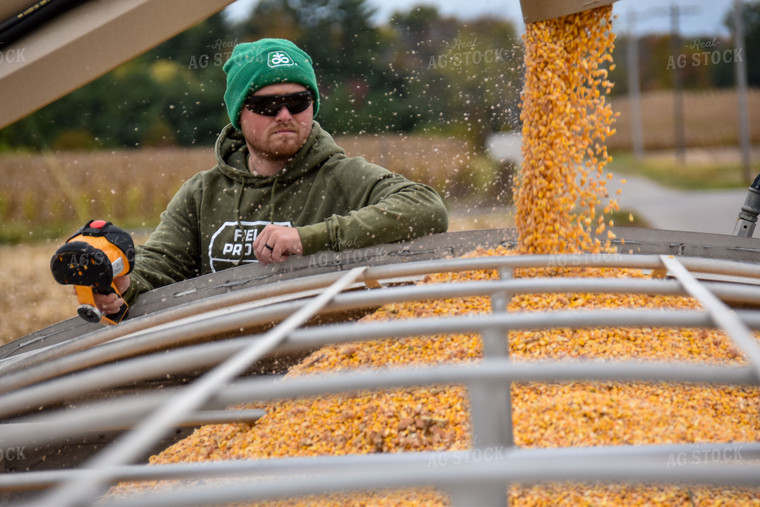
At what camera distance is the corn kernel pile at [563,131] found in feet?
5.63

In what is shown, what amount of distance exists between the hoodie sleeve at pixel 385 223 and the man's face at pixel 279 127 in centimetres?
31

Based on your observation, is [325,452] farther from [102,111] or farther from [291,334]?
[102,111]

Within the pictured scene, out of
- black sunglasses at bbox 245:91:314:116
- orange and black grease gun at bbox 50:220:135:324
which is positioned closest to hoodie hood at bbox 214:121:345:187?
black sunglasses at bbox 245:91:314:116

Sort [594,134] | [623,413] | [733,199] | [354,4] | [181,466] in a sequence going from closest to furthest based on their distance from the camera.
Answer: [181,466]
[623,413]
[594,134]
[354,4]
[733,199]

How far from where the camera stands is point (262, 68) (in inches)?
82.7

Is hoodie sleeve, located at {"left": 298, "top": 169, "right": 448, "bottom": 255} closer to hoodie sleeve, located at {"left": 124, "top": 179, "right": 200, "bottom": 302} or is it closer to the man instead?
the man

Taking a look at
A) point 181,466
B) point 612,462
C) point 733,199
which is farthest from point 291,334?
point 733,199

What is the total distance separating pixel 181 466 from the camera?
72 centimetres

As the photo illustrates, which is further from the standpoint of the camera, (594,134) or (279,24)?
(279,24)

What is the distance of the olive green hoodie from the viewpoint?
2.11m

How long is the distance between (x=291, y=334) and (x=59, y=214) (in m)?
10.2

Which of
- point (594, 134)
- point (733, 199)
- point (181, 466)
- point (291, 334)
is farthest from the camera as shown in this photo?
point (733, 199)

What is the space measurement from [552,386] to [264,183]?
1161 millimetres

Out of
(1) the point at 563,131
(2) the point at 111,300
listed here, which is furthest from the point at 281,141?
(1) the point at 563,131
